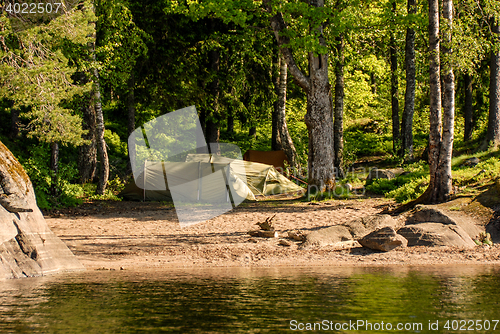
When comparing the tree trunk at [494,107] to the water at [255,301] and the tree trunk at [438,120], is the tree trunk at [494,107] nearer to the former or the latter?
the tree trunk at [438,120]

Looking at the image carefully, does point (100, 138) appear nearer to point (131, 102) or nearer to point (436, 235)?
point (131, 102)

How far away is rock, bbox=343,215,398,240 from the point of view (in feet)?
34.3

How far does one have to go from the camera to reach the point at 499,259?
351 inches

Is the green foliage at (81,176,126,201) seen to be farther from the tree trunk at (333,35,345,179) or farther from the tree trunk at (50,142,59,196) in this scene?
the tree trunk at (333,35,345,179)

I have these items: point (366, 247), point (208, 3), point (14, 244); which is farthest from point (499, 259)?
point (208, 3)

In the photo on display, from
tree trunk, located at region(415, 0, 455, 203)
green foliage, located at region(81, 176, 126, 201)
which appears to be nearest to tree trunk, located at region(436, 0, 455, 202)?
tree trunk, located at region(415, 0, 455, 203)

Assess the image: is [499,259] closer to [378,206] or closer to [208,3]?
[378,206]

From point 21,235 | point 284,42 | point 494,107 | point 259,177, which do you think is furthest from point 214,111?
point 21,235

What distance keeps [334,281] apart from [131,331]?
3.42 metres

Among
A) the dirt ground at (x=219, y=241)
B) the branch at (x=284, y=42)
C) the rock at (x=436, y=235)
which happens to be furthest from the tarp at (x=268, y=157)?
the rock at (x=436, y=235)

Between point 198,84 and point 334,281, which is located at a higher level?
point 198,84

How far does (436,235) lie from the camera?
9773 mm

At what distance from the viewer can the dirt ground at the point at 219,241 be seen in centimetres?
920

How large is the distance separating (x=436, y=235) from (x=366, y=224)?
1.55 meters
